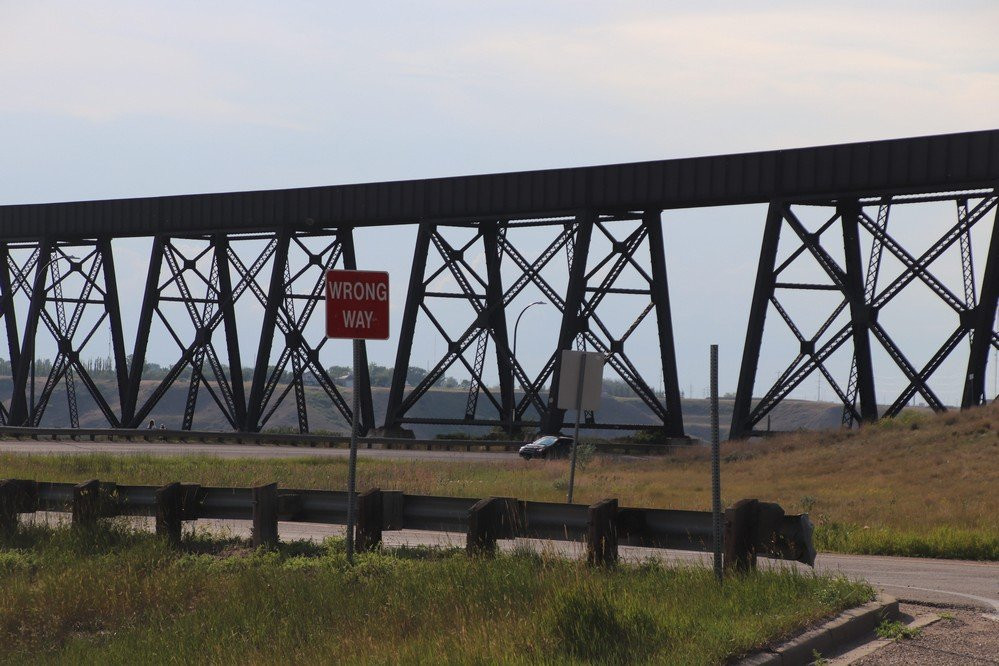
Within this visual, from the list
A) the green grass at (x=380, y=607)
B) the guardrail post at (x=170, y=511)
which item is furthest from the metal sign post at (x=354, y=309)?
the guardrail post at (x=170, y=511)

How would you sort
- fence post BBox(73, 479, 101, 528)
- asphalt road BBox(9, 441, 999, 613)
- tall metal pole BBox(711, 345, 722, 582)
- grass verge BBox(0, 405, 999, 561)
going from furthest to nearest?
grass verge BBox(0, 405, 999, 561) → fence post BBox(73, 479, 101, 528) → asphalt road BBox(9, 441, 999, 613) → tall metal pole BBox(711, 345, 722, 582)

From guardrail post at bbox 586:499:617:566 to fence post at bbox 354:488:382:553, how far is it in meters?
2.69

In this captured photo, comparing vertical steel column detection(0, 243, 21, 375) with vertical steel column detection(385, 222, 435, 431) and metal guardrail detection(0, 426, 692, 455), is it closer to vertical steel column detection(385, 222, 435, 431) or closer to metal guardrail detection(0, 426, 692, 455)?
metal guardrail detection(0, 426, 692, 455)

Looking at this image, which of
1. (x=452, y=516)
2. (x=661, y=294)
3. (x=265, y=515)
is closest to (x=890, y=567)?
(x=452, y=516)

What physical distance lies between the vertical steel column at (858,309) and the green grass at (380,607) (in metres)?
25.5

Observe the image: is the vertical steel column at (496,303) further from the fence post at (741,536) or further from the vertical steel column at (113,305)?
the fence post at (741,536)

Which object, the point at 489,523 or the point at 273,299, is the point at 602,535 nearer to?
the point at 489,523

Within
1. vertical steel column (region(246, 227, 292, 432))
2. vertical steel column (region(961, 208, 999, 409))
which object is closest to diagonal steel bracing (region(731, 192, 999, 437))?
vertical steel column (region(961, 208, 999, 409))

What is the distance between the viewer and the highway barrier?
1079 cm

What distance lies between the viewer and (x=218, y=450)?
45.5m

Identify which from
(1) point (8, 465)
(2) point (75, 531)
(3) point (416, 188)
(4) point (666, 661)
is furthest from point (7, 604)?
(3) point (416, 188)

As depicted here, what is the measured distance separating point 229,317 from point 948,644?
44.6 metres

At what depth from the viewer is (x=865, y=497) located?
80.6 feet

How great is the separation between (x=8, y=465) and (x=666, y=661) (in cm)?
2611
